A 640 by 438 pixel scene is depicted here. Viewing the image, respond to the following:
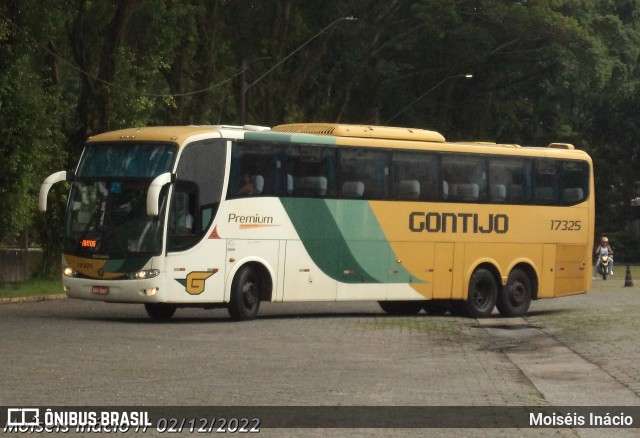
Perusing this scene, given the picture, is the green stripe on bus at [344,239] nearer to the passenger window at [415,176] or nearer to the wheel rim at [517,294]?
the passenger window at [415,176]

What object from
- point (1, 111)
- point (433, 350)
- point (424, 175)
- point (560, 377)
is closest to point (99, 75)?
point (1, 111)

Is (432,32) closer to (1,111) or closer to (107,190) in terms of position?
(1,111)

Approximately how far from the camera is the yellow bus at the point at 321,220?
26.6m

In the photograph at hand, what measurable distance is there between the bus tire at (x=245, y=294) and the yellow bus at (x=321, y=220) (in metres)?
0.03

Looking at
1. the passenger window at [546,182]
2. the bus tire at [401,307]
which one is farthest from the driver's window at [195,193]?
the passenger window at [546,182]

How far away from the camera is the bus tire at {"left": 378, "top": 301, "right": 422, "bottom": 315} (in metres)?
32.6

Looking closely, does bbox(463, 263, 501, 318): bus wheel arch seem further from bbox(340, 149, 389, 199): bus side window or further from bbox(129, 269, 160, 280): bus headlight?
bbox(129, 269, 160, 280): bus headlight

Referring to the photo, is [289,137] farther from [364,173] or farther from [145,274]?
[145,274]

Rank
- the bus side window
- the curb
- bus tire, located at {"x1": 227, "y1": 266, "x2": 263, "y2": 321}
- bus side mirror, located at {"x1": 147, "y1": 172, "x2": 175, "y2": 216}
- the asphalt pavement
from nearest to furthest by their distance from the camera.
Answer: the asphalt pavement < bus side mirror, located at {"x1": 147, "y1": 172, "x2": 175, "y2": 216} < bus tire, located at {"x1": 227, "y1": 266, "x2": 263, "y2": 321} < the bus side window < the curb

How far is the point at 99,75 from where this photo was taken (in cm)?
4291

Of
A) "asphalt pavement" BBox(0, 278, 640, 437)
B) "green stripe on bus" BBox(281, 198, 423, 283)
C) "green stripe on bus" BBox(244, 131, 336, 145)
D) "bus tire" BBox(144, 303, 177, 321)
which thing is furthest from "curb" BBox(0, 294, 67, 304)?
"green stripe on bus" BBox(244, 131, 336, 145)

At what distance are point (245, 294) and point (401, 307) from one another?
5.63m

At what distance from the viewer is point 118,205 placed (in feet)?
87.2

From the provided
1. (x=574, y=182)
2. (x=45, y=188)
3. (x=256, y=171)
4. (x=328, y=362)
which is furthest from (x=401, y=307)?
(x=328, y=362)
